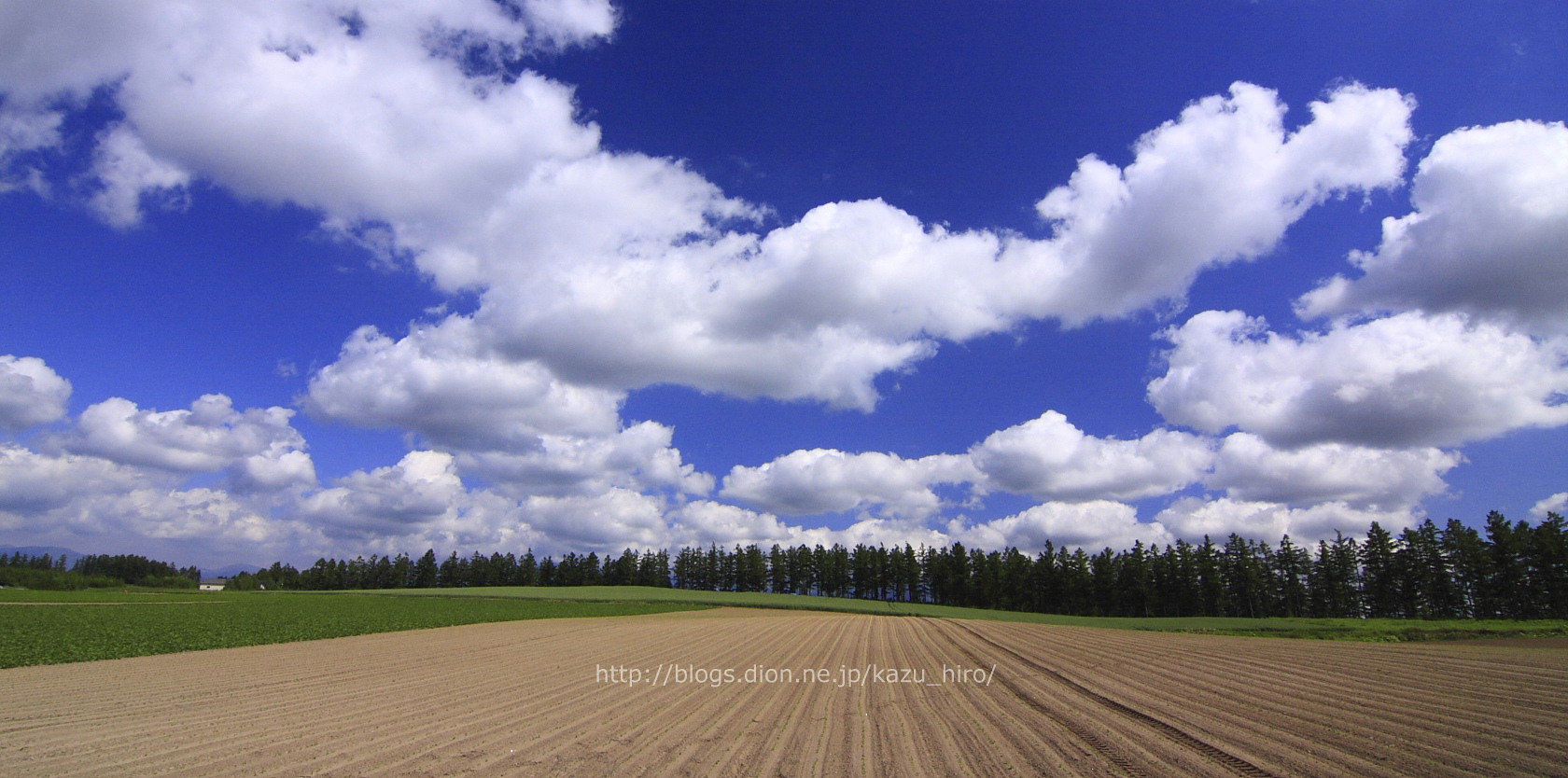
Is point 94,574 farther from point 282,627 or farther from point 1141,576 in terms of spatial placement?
point 1141,576

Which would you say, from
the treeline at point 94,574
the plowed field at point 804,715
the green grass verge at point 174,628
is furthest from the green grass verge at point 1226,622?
the treeline at point 94,574

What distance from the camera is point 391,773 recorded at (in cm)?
1049

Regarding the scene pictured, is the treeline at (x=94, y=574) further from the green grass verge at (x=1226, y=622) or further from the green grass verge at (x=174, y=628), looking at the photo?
the green grass verge at (x=174, y=628)

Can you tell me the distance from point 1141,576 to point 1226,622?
129ft

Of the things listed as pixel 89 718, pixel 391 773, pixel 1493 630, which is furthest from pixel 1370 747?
pixel 1493 630

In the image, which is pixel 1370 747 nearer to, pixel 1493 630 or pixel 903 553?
pixel 1493 630

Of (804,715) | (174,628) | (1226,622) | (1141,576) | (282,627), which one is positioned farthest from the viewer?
(1141,576)

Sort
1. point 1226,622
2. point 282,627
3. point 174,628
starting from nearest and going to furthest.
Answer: point 174,628 → point 282,627 → point 1226,622

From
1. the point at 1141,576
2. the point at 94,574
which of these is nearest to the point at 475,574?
the point at 94,574

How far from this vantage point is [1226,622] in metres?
60.2

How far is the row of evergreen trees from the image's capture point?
223 feet

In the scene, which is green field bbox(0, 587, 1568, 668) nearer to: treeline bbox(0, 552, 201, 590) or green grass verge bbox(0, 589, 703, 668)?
green grass verge bbox(0, 589, 703, 668)

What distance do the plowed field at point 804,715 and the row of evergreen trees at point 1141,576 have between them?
6212 cm

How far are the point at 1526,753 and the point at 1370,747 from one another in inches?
78.3
